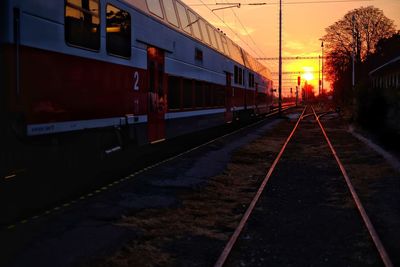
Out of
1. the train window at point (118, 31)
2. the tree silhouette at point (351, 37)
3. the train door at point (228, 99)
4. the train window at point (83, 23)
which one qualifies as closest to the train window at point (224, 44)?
the train door at point (228, 99)

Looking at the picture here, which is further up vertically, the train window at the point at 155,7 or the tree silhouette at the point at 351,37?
the tree silhouette at the point at 351,37

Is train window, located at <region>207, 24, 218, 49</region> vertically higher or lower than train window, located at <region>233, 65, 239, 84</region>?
higher

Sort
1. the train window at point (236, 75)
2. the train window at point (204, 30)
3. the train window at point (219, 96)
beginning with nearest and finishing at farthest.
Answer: the train window at point (204, 30), the train window at point (219, 96), the train window at point (236, 75)

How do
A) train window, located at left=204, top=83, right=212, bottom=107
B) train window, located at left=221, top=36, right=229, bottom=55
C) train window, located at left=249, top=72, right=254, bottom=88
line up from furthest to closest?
train window, located at left=249, top=72, right=254, bottom=88 → train window, located at left=221, top=36, right=229, bottom=55 → train window, located at left=204, top=83, right=212, bottom=107

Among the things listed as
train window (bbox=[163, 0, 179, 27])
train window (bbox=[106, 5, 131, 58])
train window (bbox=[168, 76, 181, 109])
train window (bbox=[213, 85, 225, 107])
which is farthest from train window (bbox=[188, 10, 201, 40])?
train window (bbox=[106, 5, 131, 58])

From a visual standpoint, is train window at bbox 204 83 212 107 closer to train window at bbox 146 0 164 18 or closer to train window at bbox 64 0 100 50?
train window at bbox 146 0 164 18

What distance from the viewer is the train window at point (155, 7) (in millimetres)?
11251

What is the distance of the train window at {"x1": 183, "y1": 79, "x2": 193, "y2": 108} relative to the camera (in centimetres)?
1439

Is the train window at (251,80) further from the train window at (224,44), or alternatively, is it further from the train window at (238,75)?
the train window at (224,44)

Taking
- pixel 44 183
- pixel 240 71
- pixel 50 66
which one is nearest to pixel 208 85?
pixel 240 71

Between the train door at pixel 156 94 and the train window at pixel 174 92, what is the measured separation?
52cm

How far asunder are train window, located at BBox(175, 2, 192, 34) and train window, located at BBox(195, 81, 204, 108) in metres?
1.84

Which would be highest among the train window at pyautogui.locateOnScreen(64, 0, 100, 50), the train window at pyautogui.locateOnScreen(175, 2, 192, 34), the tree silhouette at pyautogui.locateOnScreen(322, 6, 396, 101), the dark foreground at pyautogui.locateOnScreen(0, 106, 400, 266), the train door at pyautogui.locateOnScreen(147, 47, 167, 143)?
the tree silhouette at pyautogui.locateOnScreen(322, 6, 396, 101)

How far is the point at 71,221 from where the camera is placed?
660 cm
